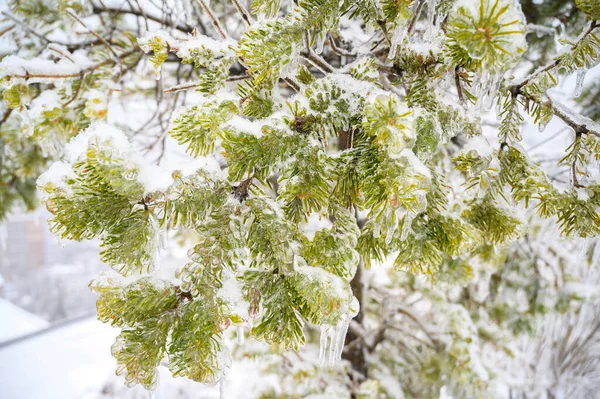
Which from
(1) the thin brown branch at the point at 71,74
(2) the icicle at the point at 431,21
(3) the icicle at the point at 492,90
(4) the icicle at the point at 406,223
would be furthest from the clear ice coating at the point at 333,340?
(1) the thin brown branch at the point at 71,74

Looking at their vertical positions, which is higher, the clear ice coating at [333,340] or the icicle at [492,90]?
the icicle at [492,90]

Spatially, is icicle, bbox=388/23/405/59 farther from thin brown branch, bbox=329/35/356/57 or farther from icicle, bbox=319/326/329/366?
icicle, bbox=319/326/329/366

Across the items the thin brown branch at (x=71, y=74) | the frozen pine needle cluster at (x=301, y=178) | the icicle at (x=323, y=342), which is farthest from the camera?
the thin brown branch at (x=71, y=74)

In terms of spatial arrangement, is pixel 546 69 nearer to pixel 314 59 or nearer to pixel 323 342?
pixel 314 59

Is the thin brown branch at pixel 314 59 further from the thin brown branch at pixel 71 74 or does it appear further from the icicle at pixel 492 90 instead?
the thin brown branch at pixel 71 74

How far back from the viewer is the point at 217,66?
76 centimetres

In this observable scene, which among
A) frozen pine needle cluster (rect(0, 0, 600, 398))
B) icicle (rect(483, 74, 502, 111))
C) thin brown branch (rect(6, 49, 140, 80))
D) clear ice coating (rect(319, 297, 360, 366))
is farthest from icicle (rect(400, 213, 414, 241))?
thin brown branch (rect(6, 49, 140, 80))

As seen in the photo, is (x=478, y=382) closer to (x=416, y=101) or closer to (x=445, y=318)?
(x=445, y=318)

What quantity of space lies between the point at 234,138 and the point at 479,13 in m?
0.42

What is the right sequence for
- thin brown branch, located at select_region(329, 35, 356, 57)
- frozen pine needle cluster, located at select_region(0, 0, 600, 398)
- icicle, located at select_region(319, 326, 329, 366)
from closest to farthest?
frozen pine needle cluster, located at select_region(0, 0, 600, 398), icicle, located at select_region(319, 326, 329, 366), thin brown branch, located at select_region(329, 35, 356, 57)

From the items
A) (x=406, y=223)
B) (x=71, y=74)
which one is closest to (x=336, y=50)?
(x=406, y=223)

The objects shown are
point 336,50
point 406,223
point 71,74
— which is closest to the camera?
point 406,223

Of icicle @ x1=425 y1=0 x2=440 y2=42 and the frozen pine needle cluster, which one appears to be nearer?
the frozen pine needle cluster

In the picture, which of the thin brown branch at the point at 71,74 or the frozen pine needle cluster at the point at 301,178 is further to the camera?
the thin brown branch at the point at 71,74
